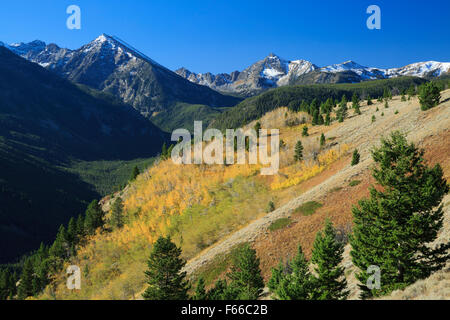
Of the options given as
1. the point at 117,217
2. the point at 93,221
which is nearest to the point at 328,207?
the point at 117,217

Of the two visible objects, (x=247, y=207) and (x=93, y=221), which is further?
(x=93, y=221)

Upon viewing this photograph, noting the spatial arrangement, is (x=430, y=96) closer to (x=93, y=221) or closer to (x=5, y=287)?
(x=93, y=221)

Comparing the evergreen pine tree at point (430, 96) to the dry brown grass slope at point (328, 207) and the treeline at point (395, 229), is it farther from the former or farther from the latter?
the treeline at point (395, 229)

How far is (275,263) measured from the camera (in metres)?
35.0

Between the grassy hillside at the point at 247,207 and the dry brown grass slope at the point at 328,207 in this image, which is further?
the grassy hillside at the point at 247,207

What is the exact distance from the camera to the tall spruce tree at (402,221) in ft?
49.9

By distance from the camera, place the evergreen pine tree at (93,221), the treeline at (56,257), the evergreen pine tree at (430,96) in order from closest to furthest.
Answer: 1. the evergreen pine tree at (430,96)
2. the treeline at (56,257)
3. the evergreen pine tree at (93,221)

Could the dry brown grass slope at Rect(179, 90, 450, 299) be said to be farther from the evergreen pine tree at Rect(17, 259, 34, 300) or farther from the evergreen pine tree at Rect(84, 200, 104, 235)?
the evergreen pine tree at Rect(17, 259, 34, 300)

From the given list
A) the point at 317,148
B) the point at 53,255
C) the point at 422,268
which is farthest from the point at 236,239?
the point at 53,255

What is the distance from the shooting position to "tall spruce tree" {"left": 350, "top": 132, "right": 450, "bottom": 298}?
15219mm

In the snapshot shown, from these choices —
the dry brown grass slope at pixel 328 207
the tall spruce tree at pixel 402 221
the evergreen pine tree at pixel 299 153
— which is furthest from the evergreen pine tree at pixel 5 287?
the tall spruce tree at pixel 402 221

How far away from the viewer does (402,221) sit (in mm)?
15766

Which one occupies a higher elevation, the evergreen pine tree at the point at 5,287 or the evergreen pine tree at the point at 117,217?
the evergreen pine tree at the point at 117,217
